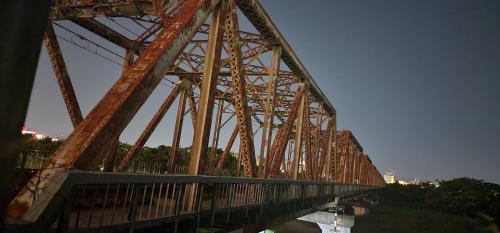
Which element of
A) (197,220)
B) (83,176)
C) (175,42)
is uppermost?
(175,42)

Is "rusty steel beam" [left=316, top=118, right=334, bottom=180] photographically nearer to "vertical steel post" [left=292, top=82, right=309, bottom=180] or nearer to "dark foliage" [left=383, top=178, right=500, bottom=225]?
"vertical steel post" [left=292, top=82, right=309, bottom=180]

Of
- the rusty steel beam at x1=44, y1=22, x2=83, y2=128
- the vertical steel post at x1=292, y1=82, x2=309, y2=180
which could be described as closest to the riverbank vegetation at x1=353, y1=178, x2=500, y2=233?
the vertical steel post at x1=292, y1=82, x2=309, y2=180

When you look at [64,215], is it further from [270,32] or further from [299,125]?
[299,125]

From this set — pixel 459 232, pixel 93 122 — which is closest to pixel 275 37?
pixel 93 122

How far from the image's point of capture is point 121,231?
499cm

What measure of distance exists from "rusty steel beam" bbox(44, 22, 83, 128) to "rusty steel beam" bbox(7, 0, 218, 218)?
17.4 ft

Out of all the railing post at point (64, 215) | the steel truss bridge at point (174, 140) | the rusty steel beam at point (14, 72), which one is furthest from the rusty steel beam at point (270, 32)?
the rusty steel beam at point (14, 72)

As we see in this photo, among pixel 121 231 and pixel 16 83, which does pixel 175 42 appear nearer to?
pixel 121 231

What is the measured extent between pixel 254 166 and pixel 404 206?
82.6 metres

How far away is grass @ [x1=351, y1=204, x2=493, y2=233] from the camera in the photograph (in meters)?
50.6

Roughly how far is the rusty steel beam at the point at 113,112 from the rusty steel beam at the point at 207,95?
1.78 m

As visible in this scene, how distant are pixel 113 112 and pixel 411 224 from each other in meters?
60.6

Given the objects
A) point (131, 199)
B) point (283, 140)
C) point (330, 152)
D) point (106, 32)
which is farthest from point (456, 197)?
point (131, 199)

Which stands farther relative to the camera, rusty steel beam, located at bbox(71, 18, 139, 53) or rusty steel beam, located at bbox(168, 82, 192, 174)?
rusty steel beam, located at bbox(168, 82, 192, 174)
